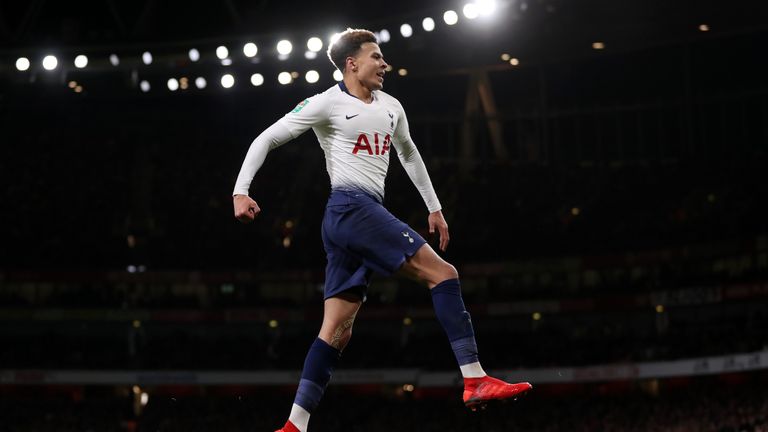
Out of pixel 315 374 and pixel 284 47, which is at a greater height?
pixel 284 47

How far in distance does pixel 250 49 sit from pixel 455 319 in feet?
74.0

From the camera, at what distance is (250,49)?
28.6m

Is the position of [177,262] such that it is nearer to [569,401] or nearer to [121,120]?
[121,120]

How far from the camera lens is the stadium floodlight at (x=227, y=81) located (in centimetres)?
3019

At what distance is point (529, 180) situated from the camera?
41031 mm

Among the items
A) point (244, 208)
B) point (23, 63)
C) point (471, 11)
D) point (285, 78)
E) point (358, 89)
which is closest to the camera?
point (244, 208)

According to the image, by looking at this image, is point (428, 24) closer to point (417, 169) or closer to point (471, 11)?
point (471, 11)

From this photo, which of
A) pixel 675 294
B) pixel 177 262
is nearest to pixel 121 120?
pixel 177 262

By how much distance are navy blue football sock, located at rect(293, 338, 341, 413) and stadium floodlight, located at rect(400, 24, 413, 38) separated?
2036cm

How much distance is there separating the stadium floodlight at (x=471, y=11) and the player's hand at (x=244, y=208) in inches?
803

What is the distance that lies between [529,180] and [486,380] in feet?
113

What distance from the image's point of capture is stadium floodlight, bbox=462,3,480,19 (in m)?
26.2

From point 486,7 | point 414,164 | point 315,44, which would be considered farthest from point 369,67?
point 315,44

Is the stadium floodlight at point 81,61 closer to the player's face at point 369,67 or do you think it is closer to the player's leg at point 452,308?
the player's face at point 369,67
